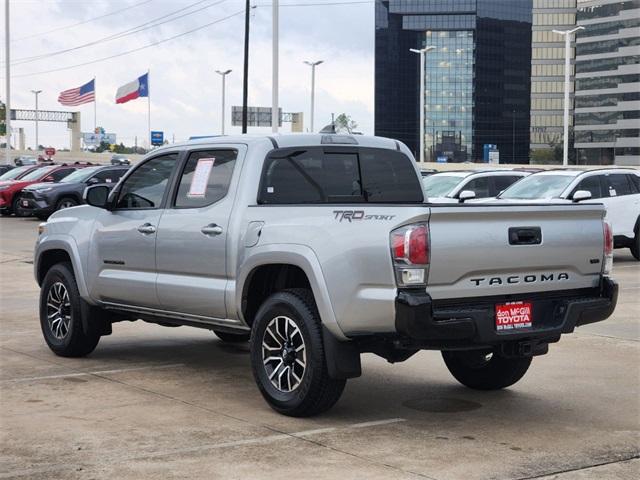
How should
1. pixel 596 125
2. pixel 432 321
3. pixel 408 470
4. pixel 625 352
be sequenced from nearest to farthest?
pixel 408 470 → pixel 432 321 → pixel 625 352 → pixel 596 125

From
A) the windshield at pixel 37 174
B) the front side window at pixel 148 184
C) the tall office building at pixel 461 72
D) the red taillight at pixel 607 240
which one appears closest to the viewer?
the red taillight at pixel 607 240

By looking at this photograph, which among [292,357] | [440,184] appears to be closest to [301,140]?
[292,357]

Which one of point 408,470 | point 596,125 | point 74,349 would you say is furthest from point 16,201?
point 596,125

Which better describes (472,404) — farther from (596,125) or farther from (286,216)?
(596,125)

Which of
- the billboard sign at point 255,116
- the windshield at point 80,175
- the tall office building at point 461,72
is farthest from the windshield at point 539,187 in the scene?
the tall office building at point 461,72

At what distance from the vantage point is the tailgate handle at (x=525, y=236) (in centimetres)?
655

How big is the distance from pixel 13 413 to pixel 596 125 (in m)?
163

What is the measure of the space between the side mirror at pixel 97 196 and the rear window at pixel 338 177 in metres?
1.94

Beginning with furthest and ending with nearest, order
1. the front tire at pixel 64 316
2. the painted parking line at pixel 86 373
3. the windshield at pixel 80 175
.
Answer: the windshield at pixel 80 175 < the front tire at pixel 64 316 < the painted parking line at pixel 86 373

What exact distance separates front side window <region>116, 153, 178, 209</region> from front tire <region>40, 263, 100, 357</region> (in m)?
0.93

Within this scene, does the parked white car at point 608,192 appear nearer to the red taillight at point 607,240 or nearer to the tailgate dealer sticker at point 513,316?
the red taillight at point 607,240

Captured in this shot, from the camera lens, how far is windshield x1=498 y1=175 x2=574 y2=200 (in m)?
18.8

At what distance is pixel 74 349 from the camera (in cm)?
913

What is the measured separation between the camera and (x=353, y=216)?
6.49 m
